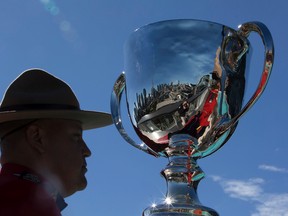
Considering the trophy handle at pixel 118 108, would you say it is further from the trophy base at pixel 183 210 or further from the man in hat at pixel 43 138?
the man in hat at pixel 43 138

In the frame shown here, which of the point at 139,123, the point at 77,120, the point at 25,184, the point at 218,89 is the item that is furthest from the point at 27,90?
the point at 218,89

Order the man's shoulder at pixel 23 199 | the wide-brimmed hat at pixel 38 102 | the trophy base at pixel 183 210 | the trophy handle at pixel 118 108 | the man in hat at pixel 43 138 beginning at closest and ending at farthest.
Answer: the trophy base at pixel 183 210
the trophy handle at pixel 118 108
the man's shoulder at pixel 23 199
the man in hat at pixel 43 138
the wide-brimmed hat at pixel 38 102

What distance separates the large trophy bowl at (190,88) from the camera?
1124 millimetres

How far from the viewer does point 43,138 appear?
1.96 metres

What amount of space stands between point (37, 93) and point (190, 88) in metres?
1.06

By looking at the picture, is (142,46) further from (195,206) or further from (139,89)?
(195,206)

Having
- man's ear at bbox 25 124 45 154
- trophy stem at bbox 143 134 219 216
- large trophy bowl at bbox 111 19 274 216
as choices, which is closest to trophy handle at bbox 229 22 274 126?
large trophy bowl at bbox 111 19 274 216

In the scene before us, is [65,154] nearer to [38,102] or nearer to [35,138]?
[35,138]

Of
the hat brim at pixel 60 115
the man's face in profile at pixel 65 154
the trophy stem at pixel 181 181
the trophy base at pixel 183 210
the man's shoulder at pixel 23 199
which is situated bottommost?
the trophy base at pixel 183 210

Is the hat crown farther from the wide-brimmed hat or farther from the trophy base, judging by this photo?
the trophy base

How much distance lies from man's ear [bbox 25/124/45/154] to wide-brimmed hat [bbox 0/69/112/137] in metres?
0.04

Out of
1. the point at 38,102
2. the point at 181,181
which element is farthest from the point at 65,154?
the point at 181,181

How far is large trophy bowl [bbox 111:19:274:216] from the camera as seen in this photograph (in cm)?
112

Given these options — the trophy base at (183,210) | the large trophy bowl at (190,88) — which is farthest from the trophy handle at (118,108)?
the trophy base at (183,210)
